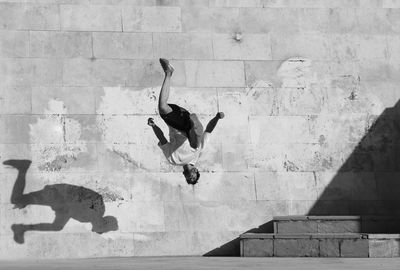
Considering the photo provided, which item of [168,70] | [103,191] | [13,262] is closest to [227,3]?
[168,70]

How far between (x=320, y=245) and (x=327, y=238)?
0.18 meters

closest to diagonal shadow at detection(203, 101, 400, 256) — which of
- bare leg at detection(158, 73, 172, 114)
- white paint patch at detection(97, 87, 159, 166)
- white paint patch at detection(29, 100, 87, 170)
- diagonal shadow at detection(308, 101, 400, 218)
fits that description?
diagonal shadow at detection(308, 101, 400, 218)

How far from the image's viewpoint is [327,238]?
17.1 m

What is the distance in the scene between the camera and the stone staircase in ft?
55.4

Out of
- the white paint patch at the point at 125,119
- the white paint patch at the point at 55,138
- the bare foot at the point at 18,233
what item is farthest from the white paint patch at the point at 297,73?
the bare foot at the point at 18,233

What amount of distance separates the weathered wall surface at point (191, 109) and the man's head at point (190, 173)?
1252 millimetres

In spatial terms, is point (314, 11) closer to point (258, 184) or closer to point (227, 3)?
point (227, 3)

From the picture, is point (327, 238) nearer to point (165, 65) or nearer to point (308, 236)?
point (308, 236)

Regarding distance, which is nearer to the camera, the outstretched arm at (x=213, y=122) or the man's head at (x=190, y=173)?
the man's head at (x=190, y=173)

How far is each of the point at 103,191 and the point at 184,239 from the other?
173cm

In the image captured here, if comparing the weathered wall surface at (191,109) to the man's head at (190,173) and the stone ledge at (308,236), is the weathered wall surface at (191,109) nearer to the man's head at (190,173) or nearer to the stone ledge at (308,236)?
the stone ledge at (308,236)

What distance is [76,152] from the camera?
17969 mm

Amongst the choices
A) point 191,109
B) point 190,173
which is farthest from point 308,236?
point 191,109

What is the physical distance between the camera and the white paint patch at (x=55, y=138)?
17.8m
